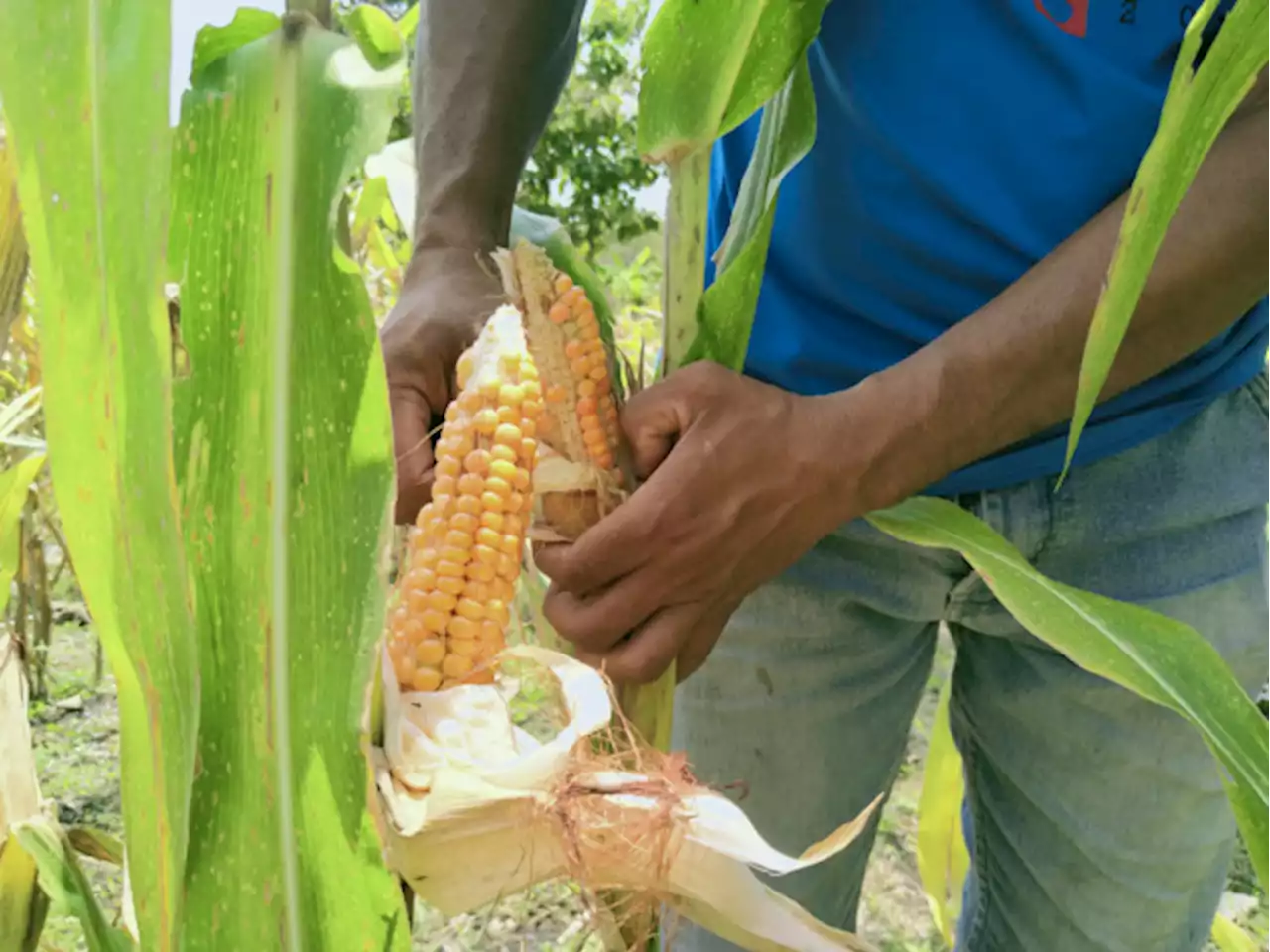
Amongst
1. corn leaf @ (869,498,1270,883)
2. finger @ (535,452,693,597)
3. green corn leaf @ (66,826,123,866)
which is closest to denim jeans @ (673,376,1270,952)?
corn leaf @ (869,498,1270,883)

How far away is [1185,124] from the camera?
0.92 ft

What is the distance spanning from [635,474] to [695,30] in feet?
0.65

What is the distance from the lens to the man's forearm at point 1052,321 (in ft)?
1.48

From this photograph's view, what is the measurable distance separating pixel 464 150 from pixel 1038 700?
52 cm

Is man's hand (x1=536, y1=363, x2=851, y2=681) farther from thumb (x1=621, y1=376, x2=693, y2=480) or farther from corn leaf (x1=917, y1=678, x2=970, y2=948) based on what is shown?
corn leaf (x1=917, y1=678, x2=970, y2=948)

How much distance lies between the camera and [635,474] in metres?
0.47

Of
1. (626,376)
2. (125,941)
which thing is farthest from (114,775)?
(626,376)

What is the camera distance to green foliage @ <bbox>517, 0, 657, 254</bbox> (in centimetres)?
314

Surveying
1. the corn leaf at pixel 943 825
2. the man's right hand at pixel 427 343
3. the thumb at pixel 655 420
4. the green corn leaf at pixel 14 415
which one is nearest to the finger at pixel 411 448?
the man's right hand at pixel 427 343

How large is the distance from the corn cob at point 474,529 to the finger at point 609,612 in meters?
0.05

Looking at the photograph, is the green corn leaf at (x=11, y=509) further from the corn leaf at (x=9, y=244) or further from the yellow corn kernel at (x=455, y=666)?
the yellow corn kernel at (x=455, y=666)

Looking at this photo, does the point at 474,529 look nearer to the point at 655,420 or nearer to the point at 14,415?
the point at 655,420

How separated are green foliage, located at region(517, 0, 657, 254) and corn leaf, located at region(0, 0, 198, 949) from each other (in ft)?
9.72

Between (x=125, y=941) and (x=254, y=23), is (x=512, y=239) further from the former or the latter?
(x=125, y=941)
